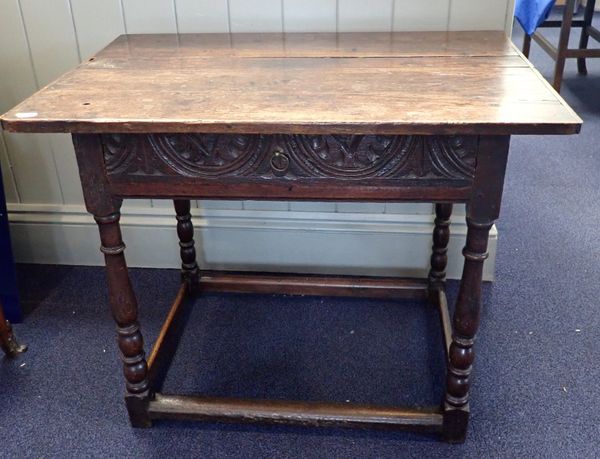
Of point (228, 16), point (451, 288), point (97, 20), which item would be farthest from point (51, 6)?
point (451, 288)

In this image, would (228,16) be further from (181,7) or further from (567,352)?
(567,352)

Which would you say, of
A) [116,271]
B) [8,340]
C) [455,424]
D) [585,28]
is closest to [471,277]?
[455,424]

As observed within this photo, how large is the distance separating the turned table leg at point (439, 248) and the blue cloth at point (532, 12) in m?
2.00

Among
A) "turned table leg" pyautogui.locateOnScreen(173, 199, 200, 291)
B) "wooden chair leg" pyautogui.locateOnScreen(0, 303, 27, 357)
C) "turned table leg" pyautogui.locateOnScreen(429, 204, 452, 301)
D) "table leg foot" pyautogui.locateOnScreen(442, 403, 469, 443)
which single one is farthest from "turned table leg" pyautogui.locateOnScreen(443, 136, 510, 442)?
"wooden chair leg" pyautogui.locateOnScreen(0, 303, 27, 357)

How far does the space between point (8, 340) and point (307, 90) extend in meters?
1.04

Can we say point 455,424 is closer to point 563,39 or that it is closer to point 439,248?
point 439,248

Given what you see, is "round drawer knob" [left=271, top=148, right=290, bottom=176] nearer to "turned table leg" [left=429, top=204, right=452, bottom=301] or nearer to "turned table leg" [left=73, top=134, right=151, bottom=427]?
"turned table leg" [left=73, top=134, right=151, bottom=427]

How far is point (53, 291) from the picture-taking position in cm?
188

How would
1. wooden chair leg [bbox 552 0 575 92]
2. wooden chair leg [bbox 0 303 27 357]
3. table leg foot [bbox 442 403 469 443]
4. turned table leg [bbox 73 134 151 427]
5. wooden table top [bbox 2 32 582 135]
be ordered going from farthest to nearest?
wooden chair leg [bbox 552 0 575 92] → wooden chair leg [bbox 0 303 27 357] → table leg foot [bbox 442 403 469 443] → turned table leg [bbox 73 134 151 427] → wooden table top [bbox 2 32 582 135]

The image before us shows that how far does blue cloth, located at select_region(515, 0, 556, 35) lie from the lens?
3164 mm

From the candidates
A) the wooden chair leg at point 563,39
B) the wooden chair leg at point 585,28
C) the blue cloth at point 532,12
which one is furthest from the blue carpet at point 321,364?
the wooden chair leg at point 585,28

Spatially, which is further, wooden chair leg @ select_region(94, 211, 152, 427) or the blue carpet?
the blue carpet

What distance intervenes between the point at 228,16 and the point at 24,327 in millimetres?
1012

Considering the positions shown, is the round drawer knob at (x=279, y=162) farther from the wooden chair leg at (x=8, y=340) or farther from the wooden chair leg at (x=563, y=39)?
the wooden chair leg at (x=563, y=39)
